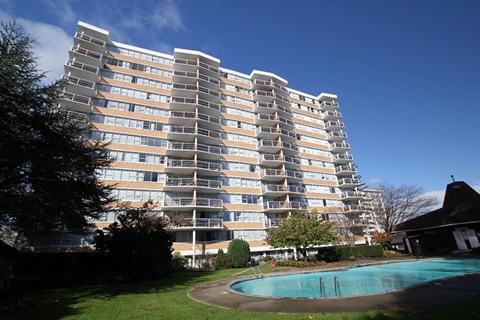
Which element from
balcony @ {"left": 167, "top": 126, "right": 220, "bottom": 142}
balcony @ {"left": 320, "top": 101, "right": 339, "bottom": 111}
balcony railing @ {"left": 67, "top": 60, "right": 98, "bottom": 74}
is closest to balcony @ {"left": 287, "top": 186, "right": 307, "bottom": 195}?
balcony @ {"left": 167, "top": 126, "right": 220, "bottom": 142}

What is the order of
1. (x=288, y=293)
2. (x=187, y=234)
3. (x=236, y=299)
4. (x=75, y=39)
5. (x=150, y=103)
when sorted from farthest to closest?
(x=150, y=103) < (x=75, y=39) < (x=187, y=234) < (x=288, y=293) < (x=236, y=299)

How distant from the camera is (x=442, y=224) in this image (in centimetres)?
3216

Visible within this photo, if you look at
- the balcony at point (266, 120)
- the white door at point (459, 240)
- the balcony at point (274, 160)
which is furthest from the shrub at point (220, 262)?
the white door at point (459, 240)

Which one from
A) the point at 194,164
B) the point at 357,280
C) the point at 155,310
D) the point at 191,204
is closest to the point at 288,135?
the point at 194,164

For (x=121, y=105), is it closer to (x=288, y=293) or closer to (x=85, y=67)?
(x=85, y=67)

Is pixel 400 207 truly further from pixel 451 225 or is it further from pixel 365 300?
pixel 365 300

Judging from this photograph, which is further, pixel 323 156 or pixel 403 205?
pixel 323 156

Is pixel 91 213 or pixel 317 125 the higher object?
pixel 317 125

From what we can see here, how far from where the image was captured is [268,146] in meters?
44.9

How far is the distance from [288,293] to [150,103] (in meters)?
34.7

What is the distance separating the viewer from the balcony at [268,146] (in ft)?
148

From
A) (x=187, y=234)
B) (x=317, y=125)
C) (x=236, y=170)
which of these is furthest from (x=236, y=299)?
(x=317, y=125)

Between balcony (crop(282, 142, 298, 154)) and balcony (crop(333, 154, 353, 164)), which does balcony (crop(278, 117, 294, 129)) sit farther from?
balcony (crop(333, 154, 353, 164))

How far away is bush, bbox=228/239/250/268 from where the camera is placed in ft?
96.5
